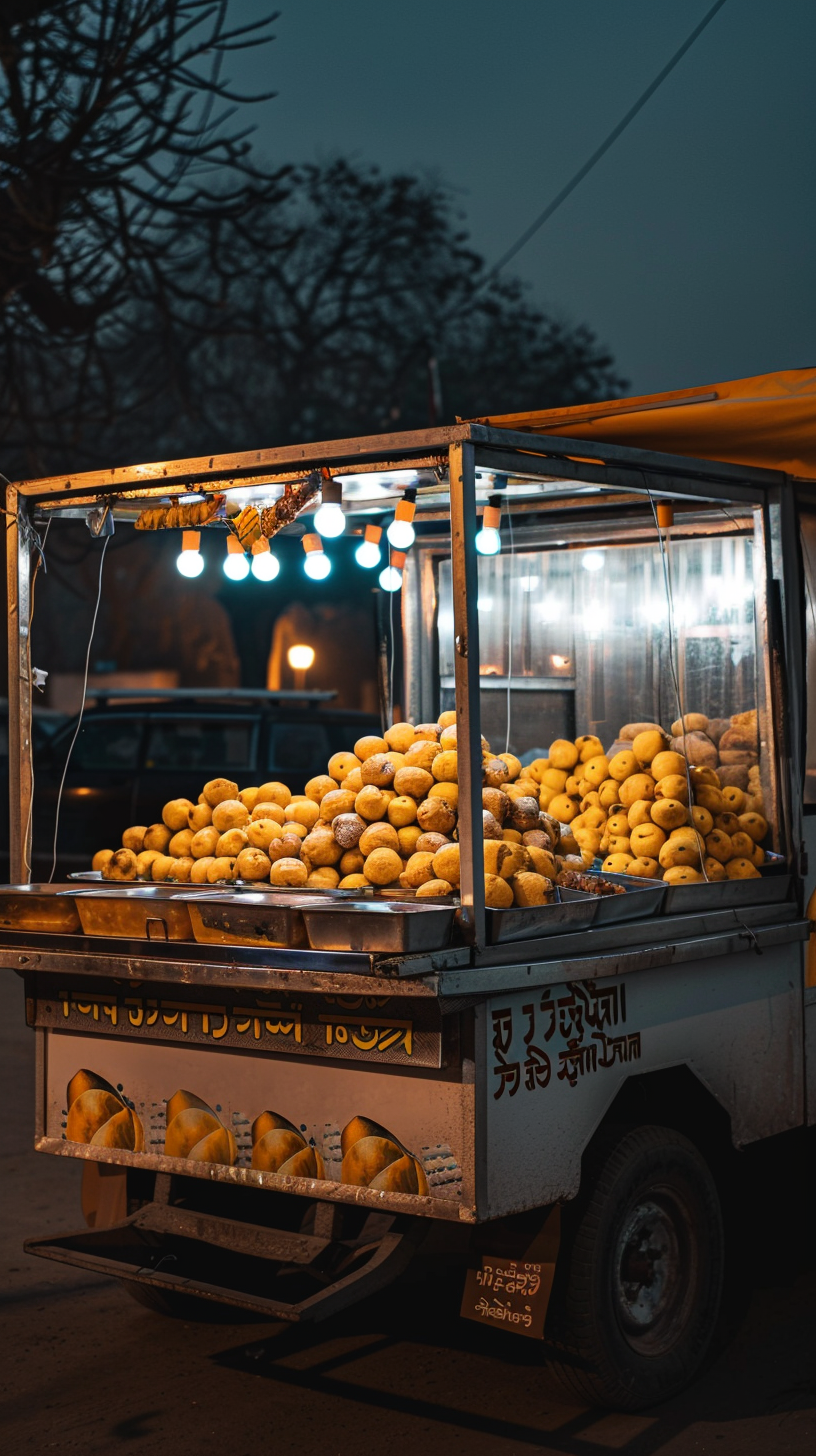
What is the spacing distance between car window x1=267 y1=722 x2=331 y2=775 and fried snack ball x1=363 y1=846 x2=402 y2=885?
6.86 m

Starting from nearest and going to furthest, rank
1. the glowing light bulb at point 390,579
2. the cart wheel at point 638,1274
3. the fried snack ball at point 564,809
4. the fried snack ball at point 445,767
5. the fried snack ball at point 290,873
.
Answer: the cart wheel at point 638,1274 < the fried snack ball at point 290,873 < the fried snack ball at point 445,767 < the fried snack ball at point 564,809 < the glowing light bulb at point 390,579

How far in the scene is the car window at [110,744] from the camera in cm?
1141

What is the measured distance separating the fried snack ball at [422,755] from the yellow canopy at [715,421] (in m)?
1.08

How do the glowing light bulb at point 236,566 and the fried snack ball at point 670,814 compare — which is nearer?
the fried snack ball at point 670,814

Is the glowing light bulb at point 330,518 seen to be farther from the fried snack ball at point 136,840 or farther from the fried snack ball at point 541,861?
the fried snack ball at point 136,840

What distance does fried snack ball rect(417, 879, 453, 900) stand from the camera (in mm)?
4117

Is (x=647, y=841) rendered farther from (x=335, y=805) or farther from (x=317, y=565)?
(x=317, y=565)

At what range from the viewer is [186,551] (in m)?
4.86

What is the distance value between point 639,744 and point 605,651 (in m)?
1.27

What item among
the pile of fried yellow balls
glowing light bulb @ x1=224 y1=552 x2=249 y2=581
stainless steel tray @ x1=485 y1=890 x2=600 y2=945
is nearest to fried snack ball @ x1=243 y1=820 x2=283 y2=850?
the pile of fried yellow balls

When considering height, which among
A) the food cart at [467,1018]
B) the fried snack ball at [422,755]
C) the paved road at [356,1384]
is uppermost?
the fried snack ball at [422,755]

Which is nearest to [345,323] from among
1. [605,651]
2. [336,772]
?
[605,651]

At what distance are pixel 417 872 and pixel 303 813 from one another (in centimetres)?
71

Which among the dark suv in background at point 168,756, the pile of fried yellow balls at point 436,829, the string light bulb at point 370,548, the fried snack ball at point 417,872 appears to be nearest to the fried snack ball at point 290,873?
the pile of fried yellow balls at point 436,829
